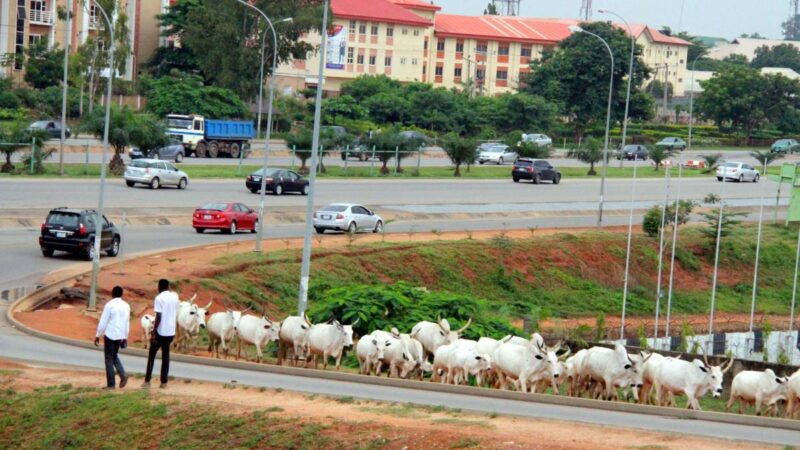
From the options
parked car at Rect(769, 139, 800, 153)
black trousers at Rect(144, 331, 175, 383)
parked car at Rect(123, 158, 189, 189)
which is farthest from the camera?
parked car at Rect(769, 139, 800, 153)

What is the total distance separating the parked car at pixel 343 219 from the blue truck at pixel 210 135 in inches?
941

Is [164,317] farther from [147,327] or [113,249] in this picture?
[113,249]

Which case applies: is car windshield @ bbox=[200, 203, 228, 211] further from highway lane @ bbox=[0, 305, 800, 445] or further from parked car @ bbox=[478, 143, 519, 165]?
parked car @ bbox=[478, 143, 519, 165]

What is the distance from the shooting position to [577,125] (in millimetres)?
113688

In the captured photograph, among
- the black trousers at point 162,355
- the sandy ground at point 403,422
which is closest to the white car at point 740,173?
the sandy ground at point 403,422

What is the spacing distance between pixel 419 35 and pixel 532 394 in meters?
106

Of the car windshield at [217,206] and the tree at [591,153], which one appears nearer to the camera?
the car windshield at [217,206]

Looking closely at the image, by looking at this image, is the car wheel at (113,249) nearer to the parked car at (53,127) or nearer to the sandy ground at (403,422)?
the sandy ground at (403,422)

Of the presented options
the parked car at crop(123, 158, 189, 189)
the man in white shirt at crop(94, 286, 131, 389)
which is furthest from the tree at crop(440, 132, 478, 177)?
the man in white shirt at crop(94, 286, 131, 389)

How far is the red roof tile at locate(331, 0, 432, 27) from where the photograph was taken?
403 feet

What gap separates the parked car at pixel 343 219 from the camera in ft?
173

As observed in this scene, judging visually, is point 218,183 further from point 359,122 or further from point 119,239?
point 359,122

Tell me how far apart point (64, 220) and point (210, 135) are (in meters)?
38.9

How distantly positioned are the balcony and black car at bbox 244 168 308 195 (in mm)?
40187
